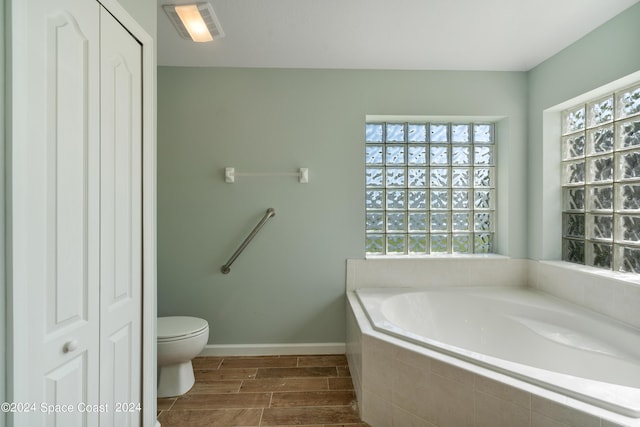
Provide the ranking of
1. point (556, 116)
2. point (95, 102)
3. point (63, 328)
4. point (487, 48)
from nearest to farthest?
point (63, 328) → point (95, 102) → point (487, 48) → point (556, 116)

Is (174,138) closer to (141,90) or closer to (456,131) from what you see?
(141,90)

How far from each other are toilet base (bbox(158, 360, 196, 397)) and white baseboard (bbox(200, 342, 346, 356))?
456 mm

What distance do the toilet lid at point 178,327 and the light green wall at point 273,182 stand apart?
13.5 inches

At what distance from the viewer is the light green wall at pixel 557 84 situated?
179cm

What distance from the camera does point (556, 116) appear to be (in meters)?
2.41

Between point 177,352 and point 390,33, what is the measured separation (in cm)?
233

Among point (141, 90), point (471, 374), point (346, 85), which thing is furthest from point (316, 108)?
point (471, 374)

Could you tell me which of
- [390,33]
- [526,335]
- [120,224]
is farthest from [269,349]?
[390,33]

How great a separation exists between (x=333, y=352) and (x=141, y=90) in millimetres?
2144

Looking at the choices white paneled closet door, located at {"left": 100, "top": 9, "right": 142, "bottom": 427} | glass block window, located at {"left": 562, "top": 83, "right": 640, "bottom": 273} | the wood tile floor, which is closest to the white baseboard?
the wood tile floor

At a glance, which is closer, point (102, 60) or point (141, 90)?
point (102, 60)

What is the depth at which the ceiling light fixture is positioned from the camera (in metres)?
1.57

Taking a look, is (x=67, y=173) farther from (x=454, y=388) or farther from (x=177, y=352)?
(x=454, y=388)

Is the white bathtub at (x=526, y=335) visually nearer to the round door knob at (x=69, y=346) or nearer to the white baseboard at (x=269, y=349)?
the white baseboard at (x=269, y=349)
